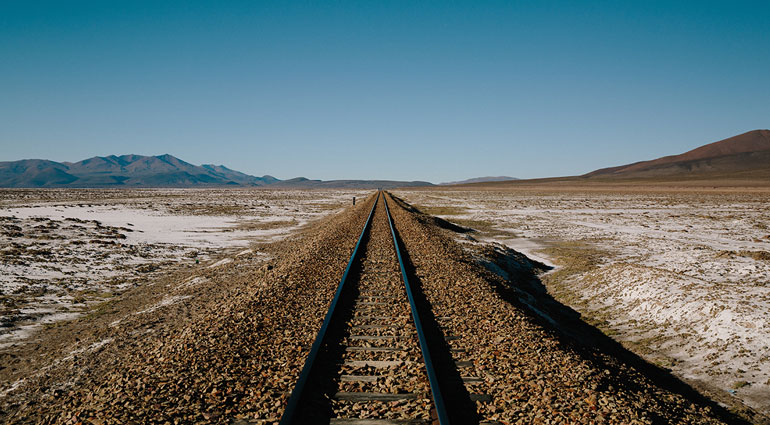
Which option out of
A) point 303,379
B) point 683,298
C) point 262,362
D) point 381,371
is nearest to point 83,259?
point 262,362

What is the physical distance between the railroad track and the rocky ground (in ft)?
0.82

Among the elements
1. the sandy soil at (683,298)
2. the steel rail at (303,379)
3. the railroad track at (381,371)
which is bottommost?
the sandy soil at (683,298)

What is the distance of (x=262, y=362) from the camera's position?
5.48 metres

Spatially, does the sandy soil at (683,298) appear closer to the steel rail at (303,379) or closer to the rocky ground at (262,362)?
the rocky ground at (262,362)

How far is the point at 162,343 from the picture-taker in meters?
6.48

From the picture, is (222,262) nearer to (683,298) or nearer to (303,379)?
(303,379)

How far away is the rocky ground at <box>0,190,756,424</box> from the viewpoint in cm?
442

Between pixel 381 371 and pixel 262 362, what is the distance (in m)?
1.57

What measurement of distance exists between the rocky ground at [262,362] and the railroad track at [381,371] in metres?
0.25

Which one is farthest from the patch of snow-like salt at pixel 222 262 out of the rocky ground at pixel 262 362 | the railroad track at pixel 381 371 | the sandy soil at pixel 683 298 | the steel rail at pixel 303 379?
the sandy soil at pixel 683 298

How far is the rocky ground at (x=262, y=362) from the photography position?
4.42 meters

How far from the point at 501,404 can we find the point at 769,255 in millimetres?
17150

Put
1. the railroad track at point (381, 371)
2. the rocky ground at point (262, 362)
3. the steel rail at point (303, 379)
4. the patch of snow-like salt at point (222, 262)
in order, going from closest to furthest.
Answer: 1. the steel rail at point (303, 379)
2. the railroad track at point (381, 371)
3. the rocky ground at point (262, 362)
4. the patch of snow-like salt at point (222, 262)

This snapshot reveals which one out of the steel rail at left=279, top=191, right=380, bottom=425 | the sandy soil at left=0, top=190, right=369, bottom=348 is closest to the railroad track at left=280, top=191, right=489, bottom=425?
the steel rail at left=279, top=191, right=380, bottom=425
